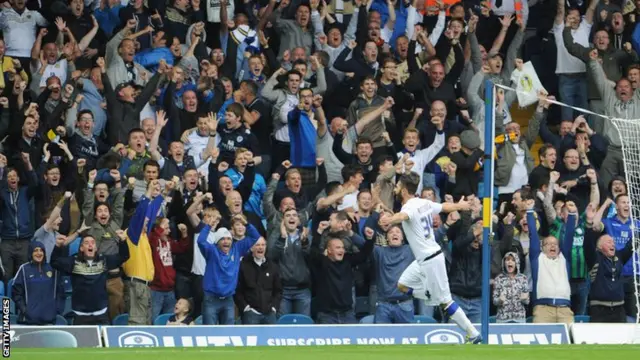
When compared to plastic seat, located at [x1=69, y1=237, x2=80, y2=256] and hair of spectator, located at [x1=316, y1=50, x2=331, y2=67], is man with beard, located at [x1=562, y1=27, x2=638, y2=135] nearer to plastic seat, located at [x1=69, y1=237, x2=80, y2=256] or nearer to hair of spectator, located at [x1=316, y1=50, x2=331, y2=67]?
hair of spectator, located at [x1=316, y1=50, x2=331, y2=67]

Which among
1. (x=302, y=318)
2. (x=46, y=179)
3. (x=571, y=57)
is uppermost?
(x=571, y=57)

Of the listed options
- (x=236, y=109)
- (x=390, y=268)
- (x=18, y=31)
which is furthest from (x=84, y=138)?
(x=390, y=268)

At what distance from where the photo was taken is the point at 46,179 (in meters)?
20.6

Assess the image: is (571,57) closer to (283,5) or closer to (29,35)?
(283,5)

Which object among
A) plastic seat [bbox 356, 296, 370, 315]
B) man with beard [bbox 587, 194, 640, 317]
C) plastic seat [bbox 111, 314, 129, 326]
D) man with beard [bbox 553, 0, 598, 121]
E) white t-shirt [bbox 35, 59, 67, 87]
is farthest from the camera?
man with beard [bbox 553, 0, 598, 121]

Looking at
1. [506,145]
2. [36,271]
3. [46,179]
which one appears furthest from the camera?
[506,145]

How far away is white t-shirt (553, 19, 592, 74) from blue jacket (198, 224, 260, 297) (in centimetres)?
752

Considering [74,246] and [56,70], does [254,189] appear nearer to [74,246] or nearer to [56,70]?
[74,246]

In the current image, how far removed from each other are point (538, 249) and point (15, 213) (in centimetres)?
775

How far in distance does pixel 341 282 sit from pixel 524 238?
315cm

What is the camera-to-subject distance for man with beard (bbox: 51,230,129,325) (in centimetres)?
1923

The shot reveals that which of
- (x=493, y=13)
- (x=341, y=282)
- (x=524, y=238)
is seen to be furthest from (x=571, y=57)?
(x=341, y=282)

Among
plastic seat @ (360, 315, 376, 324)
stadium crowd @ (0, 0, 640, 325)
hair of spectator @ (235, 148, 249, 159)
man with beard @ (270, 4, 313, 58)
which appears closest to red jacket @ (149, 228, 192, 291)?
stadium crowd @ (0, 0, 640, 325)

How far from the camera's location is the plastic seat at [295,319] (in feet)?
64.1
